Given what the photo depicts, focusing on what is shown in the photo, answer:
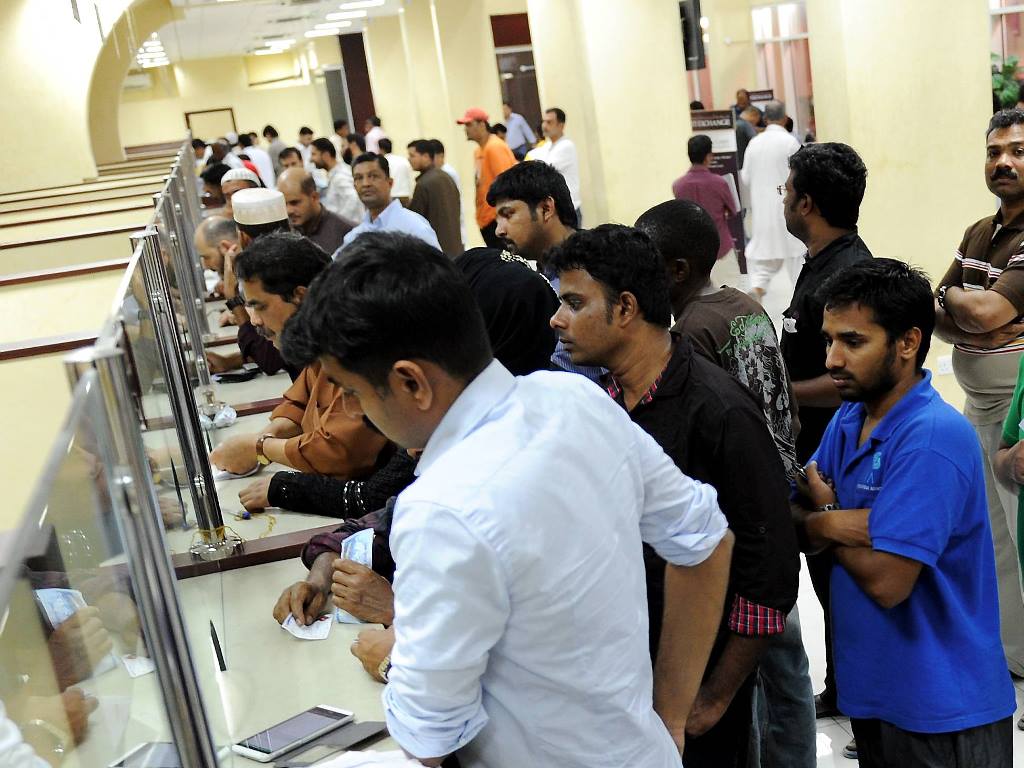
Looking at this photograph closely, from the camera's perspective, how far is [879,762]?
1.98 meters

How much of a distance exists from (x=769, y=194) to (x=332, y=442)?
19.8ft

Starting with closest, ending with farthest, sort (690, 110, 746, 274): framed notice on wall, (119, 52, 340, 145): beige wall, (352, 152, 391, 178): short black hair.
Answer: (352, 152, 391, 178): short black hair < (690, 110, 746, 274): framed notice on wall < (119, 52, 340, 145): beige wall

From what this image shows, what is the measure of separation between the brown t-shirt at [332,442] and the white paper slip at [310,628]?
61 centimetres

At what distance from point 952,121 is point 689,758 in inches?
178

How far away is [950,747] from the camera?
1873 millimetres

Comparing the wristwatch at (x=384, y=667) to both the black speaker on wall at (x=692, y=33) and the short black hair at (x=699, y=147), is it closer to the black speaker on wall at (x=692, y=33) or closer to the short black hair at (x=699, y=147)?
the short black hair at (x=699, y=147)

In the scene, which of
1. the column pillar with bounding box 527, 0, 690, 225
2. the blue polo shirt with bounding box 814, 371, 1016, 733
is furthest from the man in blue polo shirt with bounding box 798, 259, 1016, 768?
the column pillar with bounding box 527, 0, 690, 225

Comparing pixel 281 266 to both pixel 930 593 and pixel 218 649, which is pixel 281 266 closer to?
pixel 218 649

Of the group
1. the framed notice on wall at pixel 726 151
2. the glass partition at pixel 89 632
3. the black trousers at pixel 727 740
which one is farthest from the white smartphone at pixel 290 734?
the framed notice on wall at pixel 726 151

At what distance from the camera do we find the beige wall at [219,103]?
30.5 meters

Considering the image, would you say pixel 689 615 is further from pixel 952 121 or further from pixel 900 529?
pixel 952 121

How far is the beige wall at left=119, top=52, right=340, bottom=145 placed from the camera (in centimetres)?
3055

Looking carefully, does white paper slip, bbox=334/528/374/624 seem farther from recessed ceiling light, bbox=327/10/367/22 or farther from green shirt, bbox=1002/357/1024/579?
recessed ceiling light, bbox=327/10/367/22

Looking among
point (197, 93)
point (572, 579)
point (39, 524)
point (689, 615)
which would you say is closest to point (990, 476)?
point (689, 615)
